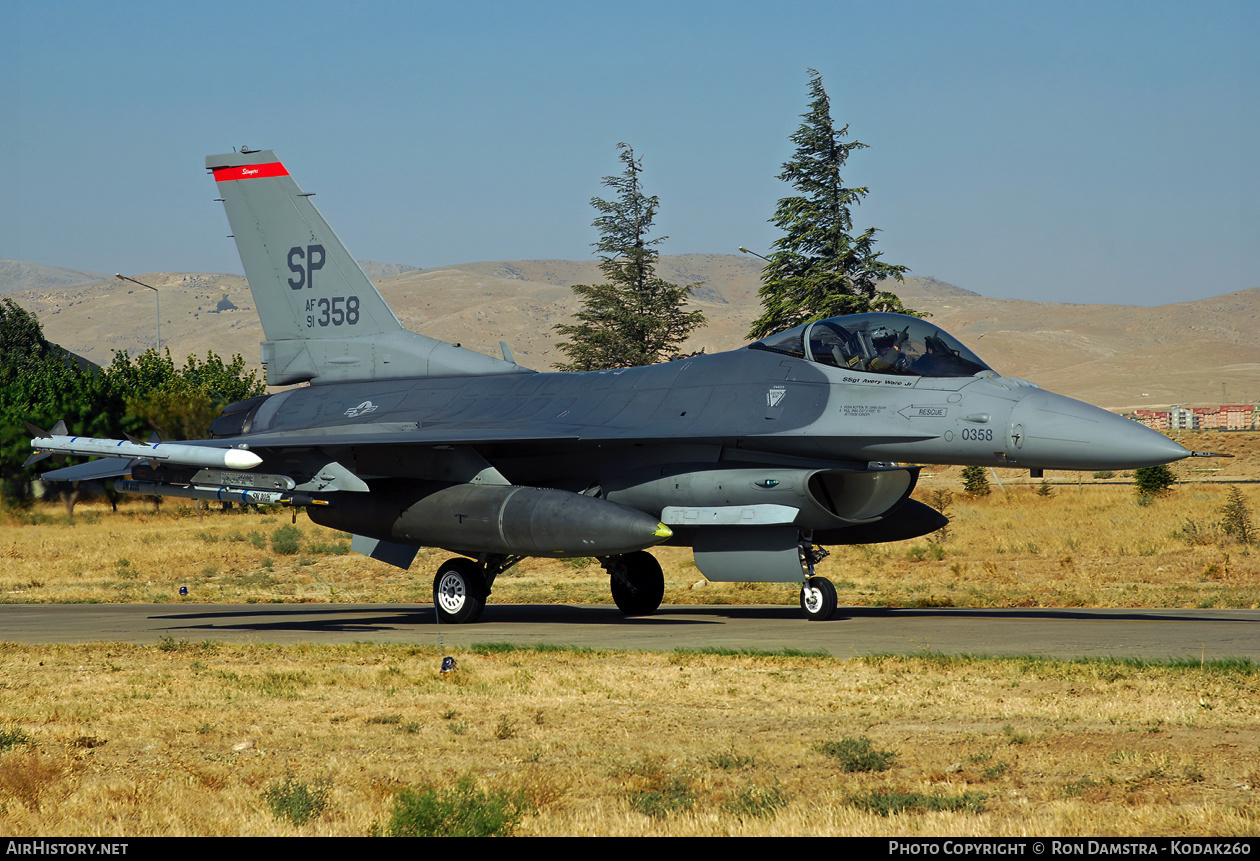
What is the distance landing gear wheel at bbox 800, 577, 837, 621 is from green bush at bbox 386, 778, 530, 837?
9.36 m

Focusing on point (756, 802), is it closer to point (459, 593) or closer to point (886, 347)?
point (886, 347)

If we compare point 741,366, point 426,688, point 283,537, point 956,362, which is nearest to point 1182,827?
point 426,688

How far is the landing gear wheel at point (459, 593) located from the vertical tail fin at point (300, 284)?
13.5ft

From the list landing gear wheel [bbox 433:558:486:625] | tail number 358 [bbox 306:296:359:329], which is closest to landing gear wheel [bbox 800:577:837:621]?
landing gear wheel [bbox 433:558:486:625]

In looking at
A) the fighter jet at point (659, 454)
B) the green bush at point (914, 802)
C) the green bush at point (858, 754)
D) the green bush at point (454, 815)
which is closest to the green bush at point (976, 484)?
the fighter jet at point (659, 454)

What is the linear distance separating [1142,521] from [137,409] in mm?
40235

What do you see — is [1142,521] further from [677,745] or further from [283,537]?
[677,745]

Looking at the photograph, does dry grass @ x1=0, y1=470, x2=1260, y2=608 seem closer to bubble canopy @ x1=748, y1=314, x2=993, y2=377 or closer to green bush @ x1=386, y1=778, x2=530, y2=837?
bubble canopy @ x1=748, y1=314, x2=993, y2=377

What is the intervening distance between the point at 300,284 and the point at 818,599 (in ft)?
32.8

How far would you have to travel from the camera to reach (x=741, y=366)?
15148mm

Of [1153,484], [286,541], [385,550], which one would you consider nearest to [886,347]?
[385,550]

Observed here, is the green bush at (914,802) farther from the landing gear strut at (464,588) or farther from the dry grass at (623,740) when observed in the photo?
the landing gear strut at (464,588)

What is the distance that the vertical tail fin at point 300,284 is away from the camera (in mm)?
19125
